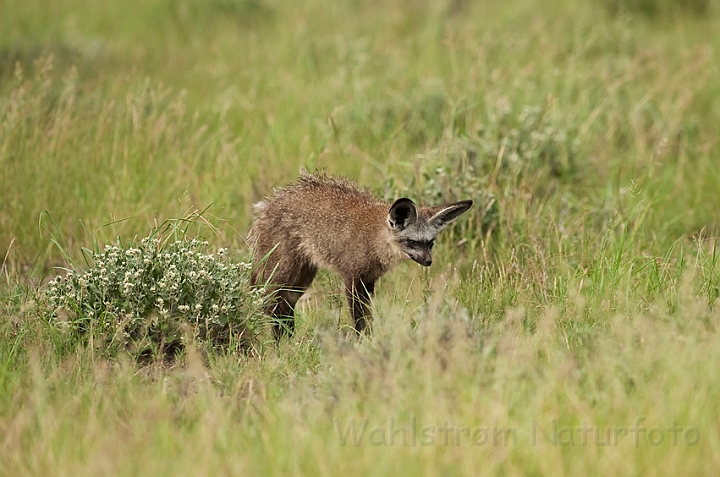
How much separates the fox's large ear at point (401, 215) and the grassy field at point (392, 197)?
1.50ft

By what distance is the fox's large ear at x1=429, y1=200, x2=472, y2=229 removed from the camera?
6711mm

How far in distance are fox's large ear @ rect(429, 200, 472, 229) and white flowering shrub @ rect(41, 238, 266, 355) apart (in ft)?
4.59

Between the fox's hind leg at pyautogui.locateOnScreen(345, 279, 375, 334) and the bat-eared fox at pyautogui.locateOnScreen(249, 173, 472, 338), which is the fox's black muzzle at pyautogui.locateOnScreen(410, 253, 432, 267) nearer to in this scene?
the bat-eared fox at pyautogui.locateOnScreen(249, 173, 472, 338)

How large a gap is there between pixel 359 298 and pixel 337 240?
0.43 meters

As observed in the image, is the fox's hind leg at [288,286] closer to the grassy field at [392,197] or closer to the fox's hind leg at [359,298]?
Result: the grassy field at [392,197]

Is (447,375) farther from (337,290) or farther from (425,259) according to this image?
(337,290)

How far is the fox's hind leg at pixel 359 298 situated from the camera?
6598 millimetres

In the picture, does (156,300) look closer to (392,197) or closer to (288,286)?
(288,286)

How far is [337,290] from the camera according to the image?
7.20 m

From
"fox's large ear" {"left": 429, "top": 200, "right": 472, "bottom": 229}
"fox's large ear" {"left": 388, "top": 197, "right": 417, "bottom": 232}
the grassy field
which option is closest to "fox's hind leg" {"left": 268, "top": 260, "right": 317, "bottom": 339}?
the grassy field

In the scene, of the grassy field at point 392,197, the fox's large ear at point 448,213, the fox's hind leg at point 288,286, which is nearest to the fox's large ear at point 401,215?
the fox's large ear at point 448,213

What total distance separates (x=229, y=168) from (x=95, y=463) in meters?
5.07

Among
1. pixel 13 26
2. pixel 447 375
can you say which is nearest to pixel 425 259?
pixel 447 375

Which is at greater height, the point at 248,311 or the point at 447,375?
the point at 447,375
